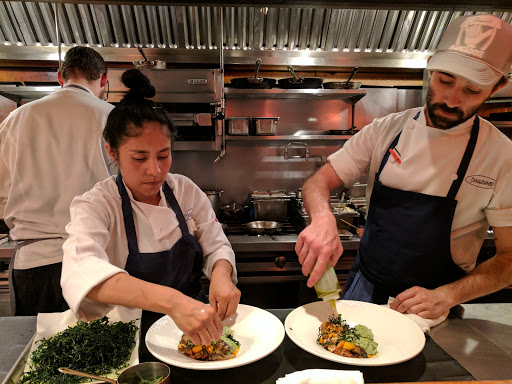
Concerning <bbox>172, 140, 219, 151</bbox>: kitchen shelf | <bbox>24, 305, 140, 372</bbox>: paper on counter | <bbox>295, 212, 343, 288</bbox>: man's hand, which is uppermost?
<bbox>295, 212, 343, 288</bbox>: man's hand

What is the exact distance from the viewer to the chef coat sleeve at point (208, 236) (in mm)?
1794

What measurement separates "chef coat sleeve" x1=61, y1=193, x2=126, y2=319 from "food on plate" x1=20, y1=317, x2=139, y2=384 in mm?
111

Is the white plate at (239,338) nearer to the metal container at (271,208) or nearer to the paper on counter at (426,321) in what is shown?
the paper on counter at (426,321)

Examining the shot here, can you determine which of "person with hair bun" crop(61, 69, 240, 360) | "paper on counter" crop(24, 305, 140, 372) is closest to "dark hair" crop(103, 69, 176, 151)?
"person with hair bun" crop(61, 69, 240, 360)

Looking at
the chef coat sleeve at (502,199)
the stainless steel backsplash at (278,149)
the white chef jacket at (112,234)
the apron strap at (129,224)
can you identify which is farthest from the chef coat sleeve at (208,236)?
the stainless steel backsplash at (278,149)

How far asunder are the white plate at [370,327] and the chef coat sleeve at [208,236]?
50cm

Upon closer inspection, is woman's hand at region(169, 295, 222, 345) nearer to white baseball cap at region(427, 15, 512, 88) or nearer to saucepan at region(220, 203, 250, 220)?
white baseball cap at region(427, 15, 512, 88)

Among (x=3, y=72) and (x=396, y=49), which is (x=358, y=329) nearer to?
(x=396, y=49)

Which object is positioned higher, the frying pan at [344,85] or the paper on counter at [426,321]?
the frying pan at [344,85]

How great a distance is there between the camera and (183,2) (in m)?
1.23

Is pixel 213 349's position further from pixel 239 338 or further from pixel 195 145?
pixel 195 145

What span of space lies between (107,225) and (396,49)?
331 centimetres

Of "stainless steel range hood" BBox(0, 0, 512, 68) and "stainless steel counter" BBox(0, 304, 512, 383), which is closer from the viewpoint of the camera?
"stainless steel counter" BBox(0, 304, 512, 383)

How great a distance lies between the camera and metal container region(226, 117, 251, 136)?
3.51 m
